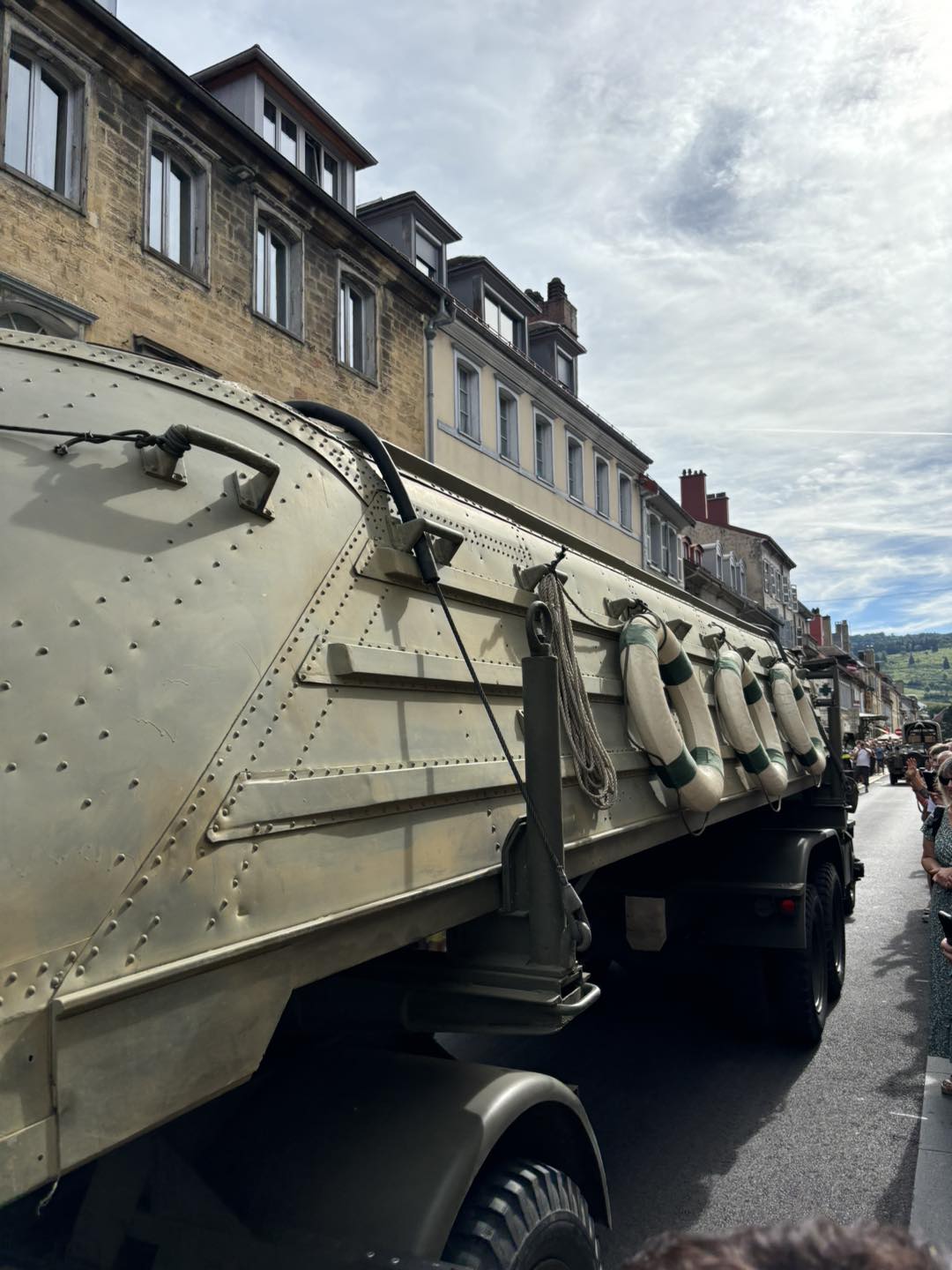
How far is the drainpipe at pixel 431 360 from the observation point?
19.0 m

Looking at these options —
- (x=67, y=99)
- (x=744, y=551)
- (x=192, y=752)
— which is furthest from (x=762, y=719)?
(x=744, y=551)

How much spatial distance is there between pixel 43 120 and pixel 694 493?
3977 cm

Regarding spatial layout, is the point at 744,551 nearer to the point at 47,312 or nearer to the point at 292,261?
the point at 292,261

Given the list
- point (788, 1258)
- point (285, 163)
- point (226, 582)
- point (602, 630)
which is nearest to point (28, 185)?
point (285, 163)

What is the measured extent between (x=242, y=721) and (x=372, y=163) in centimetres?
1740

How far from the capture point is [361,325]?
57.0 feet

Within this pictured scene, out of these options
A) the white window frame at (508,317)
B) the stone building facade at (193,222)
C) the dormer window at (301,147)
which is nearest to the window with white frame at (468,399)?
the white window frame at (508,317)

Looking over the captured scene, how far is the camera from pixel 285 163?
48.3 ft

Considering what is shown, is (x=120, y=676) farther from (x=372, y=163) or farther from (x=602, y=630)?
(x=372, y=163)

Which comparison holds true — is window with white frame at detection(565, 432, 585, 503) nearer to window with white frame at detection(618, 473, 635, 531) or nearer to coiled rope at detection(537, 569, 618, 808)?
window with white frame at detection(618, 473, 635, 531)

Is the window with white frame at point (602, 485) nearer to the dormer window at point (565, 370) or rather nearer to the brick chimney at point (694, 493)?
the dormer window at point (565, 370)

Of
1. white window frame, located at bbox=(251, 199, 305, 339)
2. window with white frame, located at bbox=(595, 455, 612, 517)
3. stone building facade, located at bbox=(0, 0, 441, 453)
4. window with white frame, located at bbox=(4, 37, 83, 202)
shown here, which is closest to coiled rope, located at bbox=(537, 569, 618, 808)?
stone building facade, located at bbox=(0, 0, 441, 453)

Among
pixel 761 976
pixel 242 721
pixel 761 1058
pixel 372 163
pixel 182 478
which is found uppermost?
pixel 372 163

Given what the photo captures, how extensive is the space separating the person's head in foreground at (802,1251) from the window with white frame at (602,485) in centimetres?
2795
